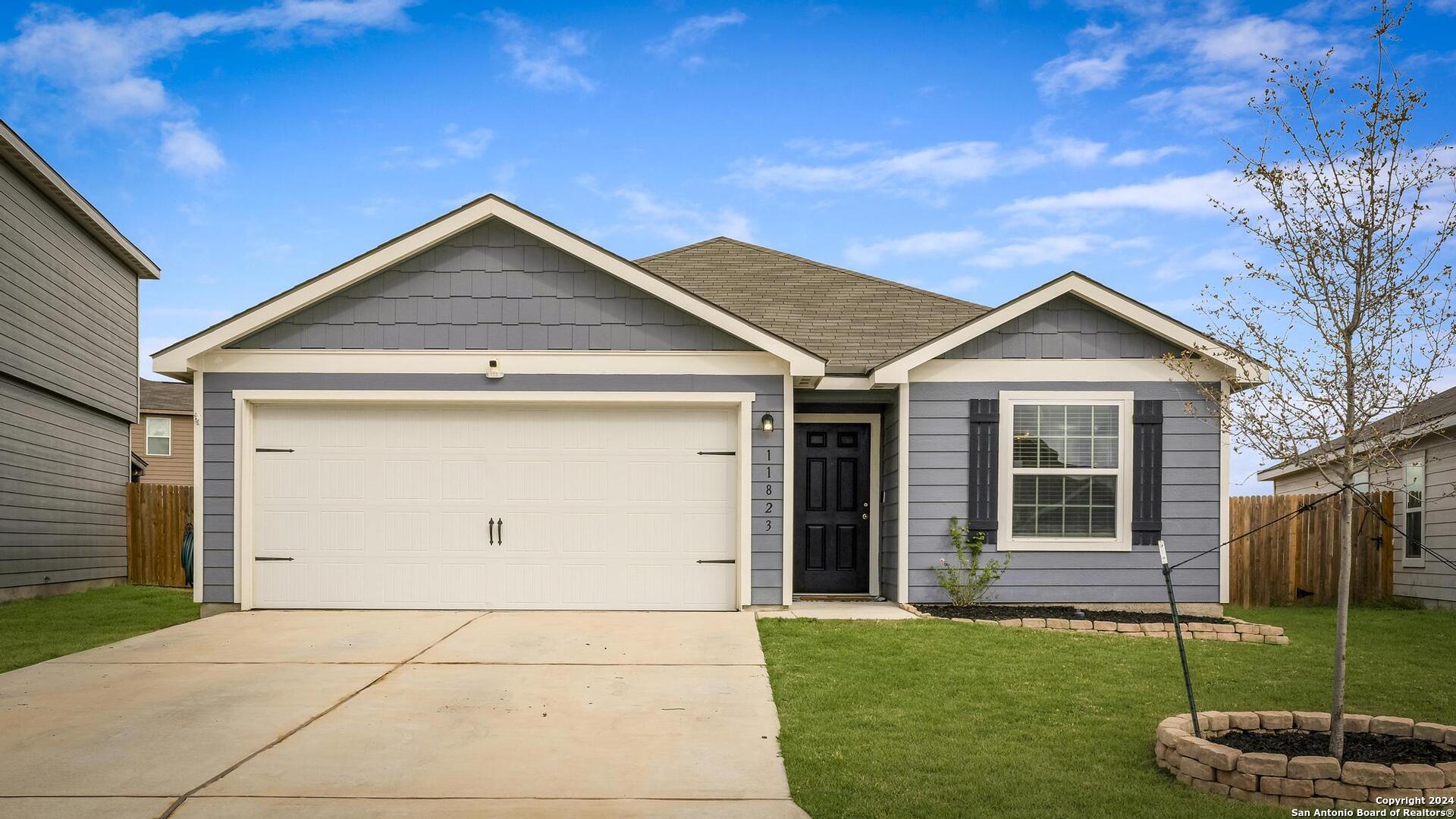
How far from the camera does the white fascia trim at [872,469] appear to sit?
12125 millimetres

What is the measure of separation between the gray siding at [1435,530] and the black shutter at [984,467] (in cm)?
465

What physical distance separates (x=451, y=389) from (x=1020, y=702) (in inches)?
252

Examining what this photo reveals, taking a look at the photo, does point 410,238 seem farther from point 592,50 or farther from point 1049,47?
point 1049,47

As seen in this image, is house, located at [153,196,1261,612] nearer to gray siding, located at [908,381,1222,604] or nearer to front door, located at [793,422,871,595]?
gray siding, located at [908,381,1222,604]

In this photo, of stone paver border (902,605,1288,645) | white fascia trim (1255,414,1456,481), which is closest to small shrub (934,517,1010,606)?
stone paver border (902,605,1288,645)

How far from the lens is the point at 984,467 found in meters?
11.1

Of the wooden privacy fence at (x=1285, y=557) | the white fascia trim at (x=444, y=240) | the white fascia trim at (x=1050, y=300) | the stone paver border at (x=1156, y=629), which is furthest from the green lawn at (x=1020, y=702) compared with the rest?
the wooden privacy fence at (x=1285, y=557)

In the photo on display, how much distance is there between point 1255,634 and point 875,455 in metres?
4.23

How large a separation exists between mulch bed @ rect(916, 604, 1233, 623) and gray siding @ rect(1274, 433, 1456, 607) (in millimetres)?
3698

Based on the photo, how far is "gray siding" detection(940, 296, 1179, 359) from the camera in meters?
11.2

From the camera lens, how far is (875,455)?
12.2 meters

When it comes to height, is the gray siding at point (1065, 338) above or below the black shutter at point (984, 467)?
above

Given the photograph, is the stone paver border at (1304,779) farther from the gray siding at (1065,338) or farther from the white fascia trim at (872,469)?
the white fascia trim at (872,469)

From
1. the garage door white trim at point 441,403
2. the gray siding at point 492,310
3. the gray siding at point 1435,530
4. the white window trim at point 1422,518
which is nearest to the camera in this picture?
the garage door white trim at point 441,403
